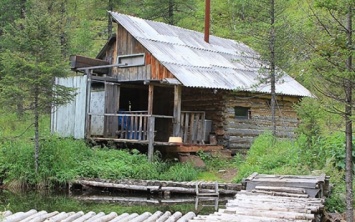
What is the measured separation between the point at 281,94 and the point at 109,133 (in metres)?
7.41

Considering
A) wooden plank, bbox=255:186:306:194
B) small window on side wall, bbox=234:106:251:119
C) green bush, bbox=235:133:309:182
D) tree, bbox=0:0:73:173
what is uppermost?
tree, bbox=0:0:73:173

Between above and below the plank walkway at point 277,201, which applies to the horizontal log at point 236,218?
below

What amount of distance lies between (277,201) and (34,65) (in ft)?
30.1

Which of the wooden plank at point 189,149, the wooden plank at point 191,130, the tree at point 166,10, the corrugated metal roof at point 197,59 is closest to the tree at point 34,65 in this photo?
the corrugated metal roof at point 197,59

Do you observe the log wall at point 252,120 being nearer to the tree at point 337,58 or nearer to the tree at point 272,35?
the tree at point 272,35

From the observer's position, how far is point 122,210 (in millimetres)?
12422

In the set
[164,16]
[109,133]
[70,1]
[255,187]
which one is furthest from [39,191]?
[70,1]

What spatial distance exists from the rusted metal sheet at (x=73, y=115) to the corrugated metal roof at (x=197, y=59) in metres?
2.92

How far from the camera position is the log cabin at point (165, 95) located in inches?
706

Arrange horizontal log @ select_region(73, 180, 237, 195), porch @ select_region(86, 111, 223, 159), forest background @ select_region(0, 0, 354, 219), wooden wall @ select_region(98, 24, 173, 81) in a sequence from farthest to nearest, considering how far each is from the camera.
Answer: wooden wall @ select_region(98, 24, 173, 81) → porch @ select_region(86, 111, 223, 159) → horizontal log @ select_region(73, 180, 237, 195) → forest background @ select_region(0, 0, 354, 219)

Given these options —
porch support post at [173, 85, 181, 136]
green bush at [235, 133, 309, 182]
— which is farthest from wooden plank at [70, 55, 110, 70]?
green bush at [235, 133, 309, 182]

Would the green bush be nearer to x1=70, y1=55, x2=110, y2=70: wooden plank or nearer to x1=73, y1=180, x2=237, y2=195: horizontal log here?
x1=73, y1=180, x2=237, y2=195: horizontal log

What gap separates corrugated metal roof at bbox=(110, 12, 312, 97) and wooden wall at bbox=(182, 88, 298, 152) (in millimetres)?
706

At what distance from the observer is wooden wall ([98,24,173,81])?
18.2m
